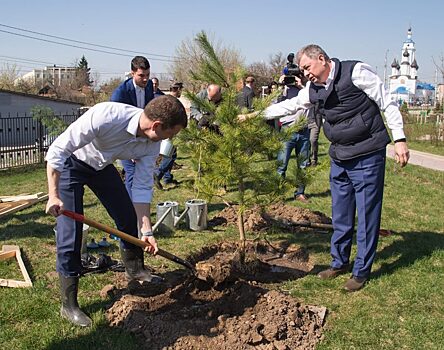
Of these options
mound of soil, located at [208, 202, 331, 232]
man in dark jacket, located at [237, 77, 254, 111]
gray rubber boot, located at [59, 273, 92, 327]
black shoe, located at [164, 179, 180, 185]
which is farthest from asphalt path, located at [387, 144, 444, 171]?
gray rubber boot, located at [59, 273, 92, 327]

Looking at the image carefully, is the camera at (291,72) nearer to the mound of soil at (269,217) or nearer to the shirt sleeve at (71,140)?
the mound of soil at (269,217)

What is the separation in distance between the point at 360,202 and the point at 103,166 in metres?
2.11

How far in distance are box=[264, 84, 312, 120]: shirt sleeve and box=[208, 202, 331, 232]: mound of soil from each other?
169cm

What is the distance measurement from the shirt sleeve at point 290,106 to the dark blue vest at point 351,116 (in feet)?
0.77

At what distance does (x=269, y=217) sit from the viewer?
20.1ft

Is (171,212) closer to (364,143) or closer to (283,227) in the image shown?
(283,227)

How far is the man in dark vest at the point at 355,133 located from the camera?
3824mm

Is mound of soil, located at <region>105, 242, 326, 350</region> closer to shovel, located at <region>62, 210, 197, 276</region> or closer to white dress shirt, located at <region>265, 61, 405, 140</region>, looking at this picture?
shovel, located at <region>62, 210, 197, 276</region>

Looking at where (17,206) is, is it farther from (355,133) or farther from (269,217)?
(355,133)

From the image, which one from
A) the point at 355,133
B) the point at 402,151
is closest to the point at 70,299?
the point at 355,133

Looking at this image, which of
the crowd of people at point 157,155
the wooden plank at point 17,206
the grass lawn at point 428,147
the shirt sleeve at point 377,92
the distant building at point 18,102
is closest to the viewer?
the crowd of people at point 157,155

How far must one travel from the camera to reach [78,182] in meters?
3.49

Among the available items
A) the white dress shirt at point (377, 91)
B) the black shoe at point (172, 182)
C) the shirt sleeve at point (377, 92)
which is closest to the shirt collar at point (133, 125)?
the white dress shirt at point (377, 91)

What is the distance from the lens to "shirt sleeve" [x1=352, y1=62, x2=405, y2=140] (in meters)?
3.80
